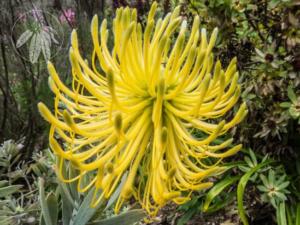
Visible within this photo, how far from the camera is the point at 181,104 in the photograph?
140 cm

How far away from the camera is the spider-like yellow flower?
1250mm

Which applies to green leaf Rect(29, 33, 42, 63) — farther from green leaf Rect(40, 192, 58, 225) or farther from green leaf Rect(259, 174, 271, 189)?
green leaf Rect(40, 192, 58, 225)

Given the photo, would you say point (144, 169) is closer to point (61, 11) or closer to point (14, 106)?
point (14, 106)

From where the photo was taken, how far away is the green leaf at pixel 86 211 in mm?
1407

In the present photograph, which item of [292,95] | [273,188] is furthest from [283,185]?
[292,95]

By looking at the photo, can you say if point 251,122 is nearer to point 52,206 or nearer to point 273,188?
point 273,188

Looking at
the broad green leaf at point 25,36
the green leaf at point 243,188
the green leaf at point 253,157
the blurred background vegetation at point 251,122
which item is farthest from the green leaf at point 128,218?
the broad green leaf at point 25,36

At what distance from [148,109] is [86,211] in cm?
34

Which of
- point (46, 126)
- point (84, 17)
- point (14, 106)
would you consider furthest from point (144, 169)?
point (84, 17)

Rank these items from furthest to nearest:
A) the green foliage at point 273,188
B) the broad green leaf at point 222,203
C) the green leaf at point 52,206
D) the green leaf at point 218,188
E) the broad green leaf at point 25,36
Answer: the broad green leaf at point 25,36 → the broad green leaf at point 222,203 → the green leaf at point 218,188 → the green foliage at point 273,188 → the green leaf at point 52,206

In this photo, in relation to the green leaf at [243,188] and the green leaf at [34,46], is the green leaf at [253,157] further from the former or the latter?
the green leaf at [34,46]

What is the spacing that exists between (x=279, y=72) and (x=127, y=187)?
1.64 meters

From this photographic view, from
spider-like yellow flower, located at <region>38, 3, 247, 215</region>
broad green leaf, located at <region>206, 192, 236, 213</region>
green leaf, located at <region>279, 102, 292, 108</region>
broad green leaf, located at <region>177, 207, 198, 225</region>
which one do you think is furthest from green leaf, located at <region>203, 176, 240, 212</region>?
spider-like yellow flower, located at <region>38, 3, 247, 215</region>

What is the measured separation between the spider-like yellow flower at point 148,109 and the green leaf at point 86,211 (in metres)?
0.05
